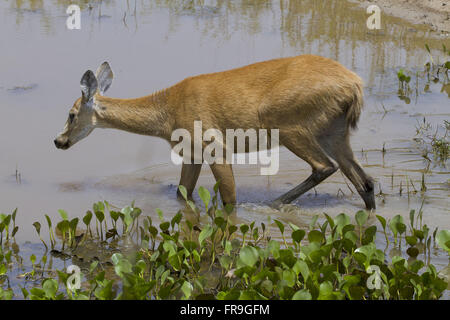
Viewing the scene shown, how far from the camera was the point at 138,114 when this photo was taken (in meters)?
7.98

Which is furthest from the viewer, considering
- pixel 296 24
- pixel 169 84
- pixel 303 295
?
pixel 296 24

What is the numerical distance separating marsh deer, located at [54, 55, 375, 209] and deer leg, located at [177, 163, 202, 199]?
1.15ft

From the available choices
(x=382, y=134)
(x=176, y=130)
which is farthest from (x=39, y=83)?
(x=382, y=134)

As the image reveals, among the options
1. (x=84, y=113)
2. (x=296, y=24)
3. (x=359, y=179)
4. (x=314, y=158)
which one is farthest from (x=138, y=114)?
(x=296, y=24)

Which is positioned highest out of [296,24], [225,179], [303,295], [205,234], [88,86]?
[88,86]

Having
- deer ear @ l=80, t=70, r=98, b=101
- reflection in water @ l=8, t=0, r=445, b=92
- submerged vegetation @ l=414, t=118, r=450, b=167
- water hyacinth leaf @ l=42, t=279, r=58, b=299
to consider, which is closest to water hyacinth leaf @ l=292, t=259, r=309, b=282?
water hyacinth leaf @ l=42, t=279, r=58, b=299

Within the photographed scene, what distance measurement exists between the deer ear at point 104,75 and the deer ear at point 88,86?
0.32m

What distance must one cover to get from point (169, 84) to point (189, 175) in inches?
113

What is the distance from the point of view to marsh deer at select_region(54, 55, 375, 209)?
7.43 m

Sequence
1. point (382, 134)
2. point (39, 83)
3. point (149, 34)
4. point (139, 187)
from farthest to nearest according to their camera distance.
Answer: point (149, 34), point (39, 83), point (382, 134), point (139, 187)

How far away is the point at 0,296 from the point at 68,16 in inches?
368

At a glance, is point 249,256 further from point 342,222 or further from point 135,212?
point 135,212

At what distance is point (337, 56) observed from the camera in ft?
40.1
